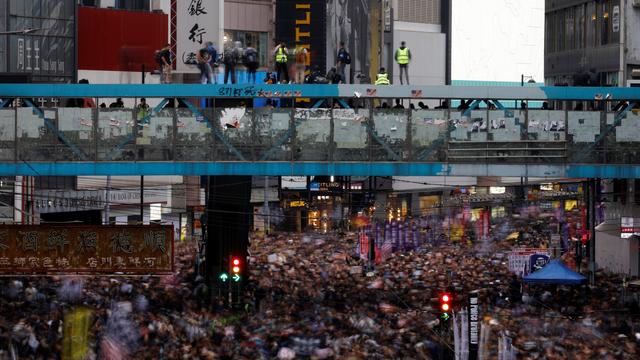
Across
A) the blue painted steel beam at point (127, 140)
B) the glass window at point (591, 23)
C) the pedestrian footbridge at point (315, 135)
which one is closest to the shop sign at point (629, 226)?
the pedestrian footbridge at point (315, 135)

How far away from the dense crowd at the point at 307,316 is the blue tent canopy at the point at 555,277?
53 centimetres

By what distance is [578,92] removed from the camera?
117 ft

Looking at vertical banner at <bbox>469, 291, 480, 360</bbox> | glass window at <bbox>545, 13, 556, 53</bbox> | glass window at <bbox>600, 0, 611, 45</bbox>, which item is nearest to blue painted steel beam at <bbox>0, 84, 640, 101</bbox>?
vertical banner at <bbox>469, 291, 480, 360</bbox>

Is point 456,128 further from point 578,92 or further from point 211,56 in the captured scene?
point 211,56

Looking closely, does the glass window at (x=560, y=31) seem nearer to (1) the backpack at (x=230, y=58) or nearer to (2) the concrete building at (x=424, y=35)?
(1) the backpack at (x=230, y=58)

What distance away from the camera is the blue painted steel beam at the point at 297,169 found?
35.5 metres

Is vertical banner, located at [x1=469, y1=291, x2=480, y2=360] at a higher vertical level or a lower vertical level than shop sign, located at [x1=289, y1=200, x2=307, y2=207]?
lower

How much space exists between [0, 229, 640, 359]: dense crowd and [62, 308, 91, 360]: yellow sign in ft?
0.50

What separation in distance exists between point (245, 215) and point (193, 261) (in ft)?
13.3

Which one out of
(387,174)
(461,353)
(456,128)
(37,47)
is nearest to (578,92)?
(456,128)

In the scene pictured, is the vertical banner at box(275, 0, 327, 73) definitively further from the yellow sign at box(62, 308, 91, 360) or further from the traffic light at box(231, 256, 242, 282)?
the yellow sign at box(62, 308, 91, 360)

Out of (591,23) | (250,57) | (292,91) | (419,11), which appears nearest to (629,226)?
(591,23)

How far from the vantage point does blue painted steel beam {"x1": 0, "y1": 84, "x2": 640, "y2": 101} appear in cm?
3544

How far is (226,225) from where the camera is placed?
39781 millimetres
